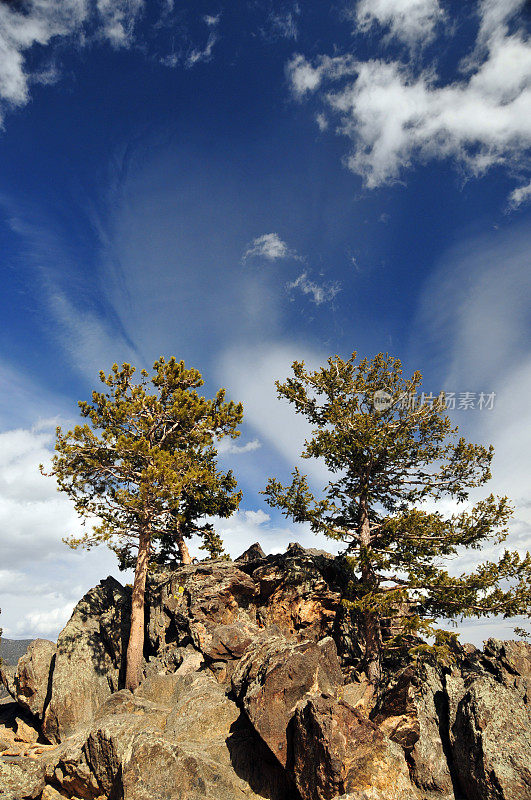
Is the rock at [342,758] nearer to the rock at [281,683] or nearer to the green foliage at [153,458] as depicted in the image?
the rock at [281,683]

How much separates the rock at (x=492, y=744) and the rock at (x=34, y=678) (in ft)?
65.9

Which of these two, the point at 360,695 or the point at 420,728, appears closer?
the point at 420,728

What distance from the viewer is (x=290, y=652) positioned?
1578 centimetres

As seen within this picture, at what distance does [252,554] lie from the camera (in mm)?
30625

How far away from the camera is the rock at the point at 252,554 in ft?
97.6

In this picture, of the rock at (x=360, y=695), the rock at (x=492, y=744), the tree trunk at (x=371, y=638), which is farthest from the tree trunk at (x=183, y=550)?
the rock at (x=492, y=744)

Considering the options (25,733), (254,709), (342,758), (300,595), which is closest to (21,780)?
(25,733)

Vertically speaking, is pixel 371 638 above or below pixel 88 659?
above

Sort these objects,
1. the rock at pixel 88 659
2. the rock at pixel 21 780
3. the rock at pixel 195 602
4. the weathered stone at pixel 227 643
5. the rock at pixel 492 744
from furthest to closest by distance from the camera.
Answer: the rock at pixel 195 602 → the weathered stone at pixel 227 643 → the rock at pixel 88 659 → the rock at pixel 21 780 → the rock at pixel 492 744

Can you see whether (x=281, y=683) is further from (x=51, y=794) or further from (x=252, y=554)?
(x=252, y=554)

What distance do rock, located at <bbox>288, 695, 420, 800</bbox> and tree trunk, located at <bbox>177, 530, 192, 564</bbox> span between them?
16.9 m

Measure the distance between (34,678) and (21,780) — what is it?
7628mm

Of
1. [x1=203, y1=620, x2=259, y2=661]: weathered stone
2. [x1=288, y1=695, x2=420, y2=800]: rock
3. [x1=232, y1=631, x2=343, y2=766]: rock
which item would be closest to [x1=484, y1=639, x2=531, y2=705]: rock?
[x1=232, y1=631, x2=343, y2=766]: rock

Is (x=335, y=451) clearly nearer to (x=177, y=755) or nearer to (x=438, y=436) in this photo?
(x=438, y=436)
